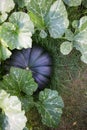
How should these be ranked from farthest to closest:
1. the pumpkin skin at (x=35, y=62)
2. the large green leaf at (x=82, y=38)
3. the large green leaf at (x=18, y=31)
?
the pumpkin skin at (x=35, y=62), the large green leaf at (x=82, y=38), the large green leaf at (x=18, y=31)

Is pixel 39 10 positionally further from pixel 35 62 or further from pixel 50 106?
pixel 50 106

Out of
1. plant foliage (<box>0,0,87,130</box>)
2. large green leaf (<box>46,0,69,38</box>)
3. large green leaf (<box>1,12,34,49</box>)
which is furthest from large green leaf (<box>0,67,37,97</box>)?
large green leaf (<box>46,0,69,38</box>)

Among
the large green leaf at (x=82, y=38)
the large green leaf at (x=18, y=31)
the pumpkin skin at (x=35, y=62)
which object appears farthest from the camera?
the pumpkin skin at (x=35, y=62)

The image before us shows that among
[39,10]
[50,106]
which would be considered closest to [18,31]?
[39,10]

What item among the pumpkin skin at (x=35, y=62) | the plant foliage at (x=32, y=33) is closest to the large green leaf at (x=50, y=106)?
the plant foliage at (x=32, y=33)

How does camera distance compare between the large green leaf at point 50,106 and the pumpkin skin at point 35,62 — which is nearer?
the large green leaf at point 50,106

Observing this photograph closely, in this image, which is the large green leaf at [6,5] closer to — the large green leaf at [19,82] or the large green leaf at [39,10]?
the large green leaf at [39,10]

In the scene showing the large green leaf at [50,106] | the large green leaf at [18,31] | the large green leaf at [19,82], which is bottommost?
the large green leaf at [50,106]
